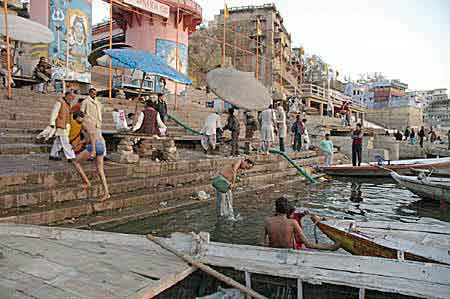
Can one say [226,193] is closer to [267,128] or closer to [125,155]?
[125,155]

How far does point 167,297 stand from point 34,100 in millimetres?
9837

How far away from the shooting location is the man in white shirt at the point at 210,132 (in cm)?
1099

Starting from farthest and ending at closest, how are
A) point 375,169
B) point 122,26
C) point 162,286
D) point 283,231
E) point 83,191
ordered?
point 122,26, point 375,169, point 83,191, point 283,231, point 162,286

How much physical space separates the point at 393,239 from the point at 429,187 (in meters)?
5.67

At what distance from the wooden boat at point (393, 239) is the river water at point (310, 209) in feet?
2.08

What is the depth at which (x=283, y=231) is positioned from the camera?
13.6ft

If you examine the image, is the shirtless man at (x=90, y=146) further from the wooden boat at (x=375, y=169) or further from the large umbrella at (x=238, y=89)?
the wooden boat at (x=375, y=169)

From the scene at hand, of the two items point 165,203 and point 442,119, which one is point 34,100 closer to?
point 165,203

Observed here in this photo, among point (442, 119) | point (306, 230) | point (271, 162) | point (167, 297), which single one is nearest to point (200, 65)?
point (271, 162)

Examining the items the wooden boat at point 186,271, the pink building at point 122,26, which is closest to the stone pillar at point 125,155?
the wooden boat at point 186,271

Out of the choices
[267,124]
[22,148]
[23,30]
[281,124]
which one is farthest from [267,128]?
[23,30]

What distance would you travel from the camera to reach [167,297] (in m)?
3.55

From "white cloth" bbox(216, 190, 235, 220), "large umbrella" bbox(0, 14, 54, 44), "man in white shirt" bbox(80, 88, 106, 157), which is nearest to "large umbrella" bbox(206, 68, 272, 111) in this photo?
"man in white shirt" bbox(80, 88, 106, 157)

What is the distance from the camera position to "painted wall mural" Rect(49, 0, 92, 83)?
51.2 feet
